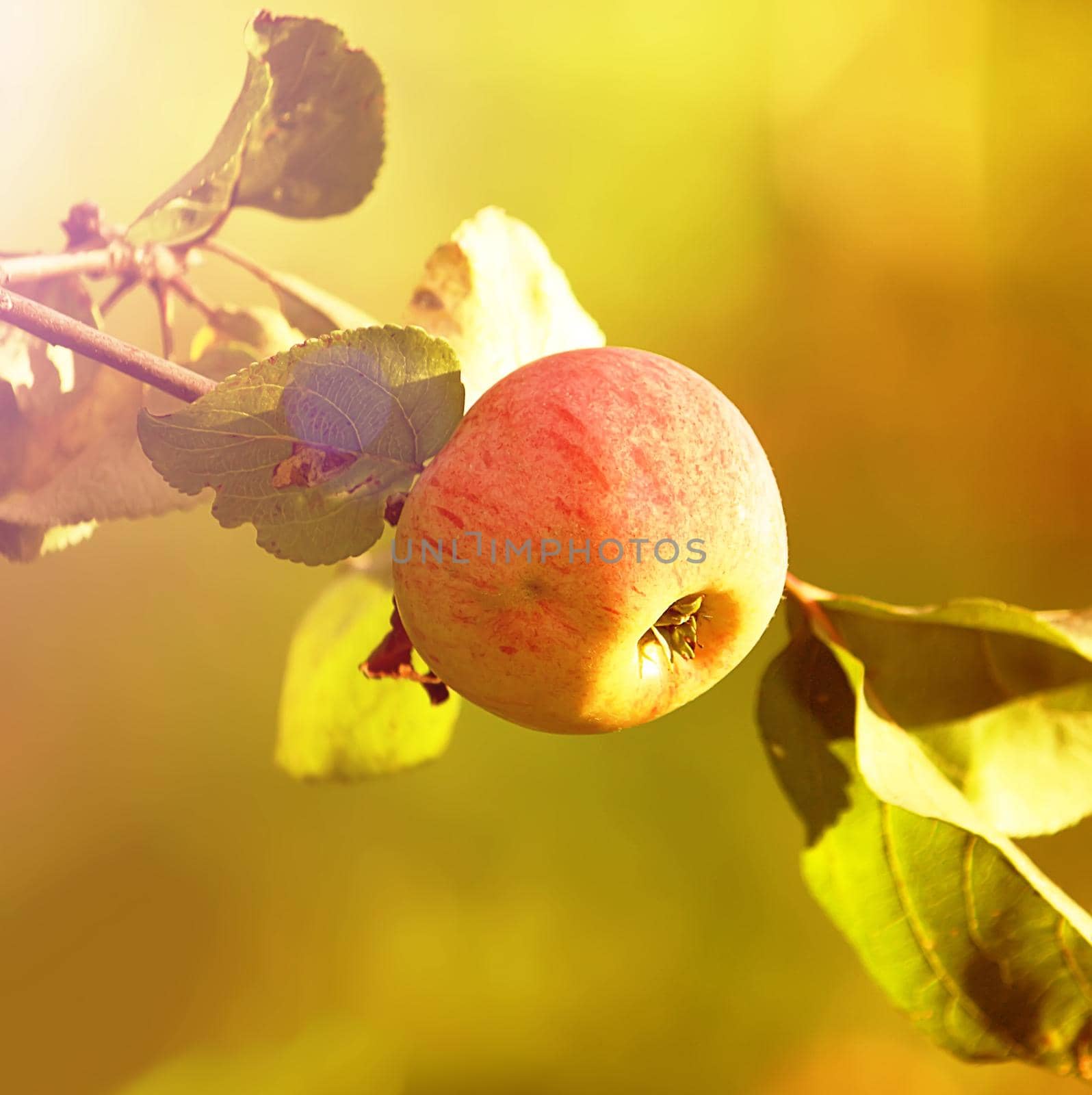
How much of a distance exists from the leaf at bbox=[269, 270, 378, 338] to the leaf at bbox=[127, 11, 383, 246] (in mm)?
39

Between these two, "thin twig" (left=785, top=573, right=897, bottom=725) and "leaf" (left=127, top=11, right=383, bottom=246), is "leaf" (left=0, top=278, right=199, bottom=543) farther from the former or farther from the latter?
"thin twig" (left=785, top=573, right=897, bottom=725)

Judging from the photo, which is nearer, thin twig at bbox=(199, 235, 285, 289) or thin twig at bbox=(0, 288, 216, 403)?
thin twig at bbox=(0, 288, 216, 403)

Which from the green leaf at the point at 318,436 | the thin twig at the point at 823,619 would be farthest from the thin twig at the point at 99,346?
the thin twig at the point at 823,619

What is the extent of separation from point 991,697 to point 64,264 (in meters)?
0.52

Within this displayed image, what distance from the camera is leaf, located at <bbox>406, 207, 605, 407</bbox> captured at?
47 centimetres

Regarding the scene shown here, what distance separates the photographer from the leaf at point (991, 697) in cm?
49

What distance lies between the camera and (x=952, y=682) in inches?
19.9

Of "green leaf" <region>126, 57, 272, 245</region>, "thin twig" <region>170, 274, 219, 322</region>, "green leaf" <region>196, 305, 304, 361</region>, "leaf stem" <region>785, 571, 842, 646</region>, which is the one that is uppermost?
"green leaf" <region>126, 57, 272, 245</region>

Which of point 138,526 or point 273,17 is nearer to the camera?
point 273,17

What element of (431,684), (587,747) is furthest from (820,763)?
(587,747)

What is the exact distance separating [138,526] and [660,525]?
28.3 inches

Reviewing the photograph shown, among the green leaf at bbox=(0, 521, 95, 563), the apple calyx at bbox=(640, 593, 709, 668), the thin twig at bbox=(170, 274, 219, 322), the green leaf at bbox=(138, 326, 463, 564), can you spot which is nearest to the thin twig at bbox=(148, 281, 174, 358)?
the thin twig at bbox=(170, 274, 219, 322)

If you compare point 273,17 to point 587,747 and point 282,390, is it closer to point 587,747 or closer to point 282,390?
point 282,390

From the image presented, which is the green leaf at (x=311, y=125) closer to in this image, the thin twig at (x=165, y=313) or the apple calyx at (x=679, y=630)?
the thin twig at (x=165, y=313)
